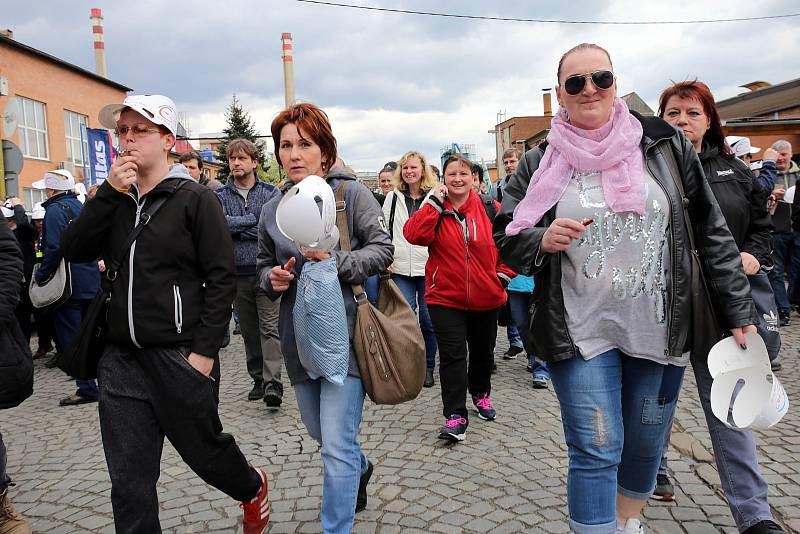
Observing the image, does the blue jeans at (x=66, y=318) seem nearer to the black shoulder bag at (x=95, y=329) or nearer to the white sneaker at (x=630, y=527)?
the black shoulder bag at (x=95, y=329)

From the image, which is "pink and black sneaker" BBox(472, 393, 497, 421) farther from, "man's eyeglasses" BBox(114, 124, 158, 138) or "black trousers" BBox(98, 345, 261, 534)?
"man's eyeglasses" BBox(114, 124, 158, 138)

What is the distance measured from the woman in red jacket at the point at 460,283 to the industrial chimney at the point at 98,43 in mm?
46673

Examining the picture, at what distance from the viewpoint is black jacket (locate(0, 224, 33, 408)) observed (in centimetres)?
290

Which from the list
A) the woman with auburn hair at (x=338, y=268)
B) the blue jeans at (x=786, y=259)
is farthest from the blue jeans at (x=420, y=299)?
the blue jeans at (x=786, y=259)

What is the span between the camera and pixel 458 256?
4.67 meters

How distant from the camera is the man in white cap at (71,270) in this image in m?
6.18

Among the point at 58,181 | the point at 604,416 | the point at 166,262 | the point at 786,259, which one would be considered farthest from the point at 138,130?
the point at 786,259

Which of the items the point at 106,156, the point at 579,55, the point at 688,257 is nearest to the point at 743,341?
the point at 688,257

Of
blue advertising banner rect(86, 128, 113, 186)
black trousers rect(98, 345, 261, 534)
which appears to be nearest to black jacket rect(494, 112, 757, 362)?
black trousers rect(98, 345, 261, 534)

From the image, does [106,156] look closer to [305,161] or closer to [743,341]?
[305,161]

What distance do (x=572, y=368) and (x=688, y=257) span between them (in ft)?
1.98

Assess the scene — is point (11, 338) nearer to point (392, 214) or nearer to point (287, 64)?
point (392, 214)

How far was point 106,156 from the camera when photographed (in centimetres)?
1861

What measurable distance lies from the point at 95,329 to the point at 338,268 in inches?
40.0
